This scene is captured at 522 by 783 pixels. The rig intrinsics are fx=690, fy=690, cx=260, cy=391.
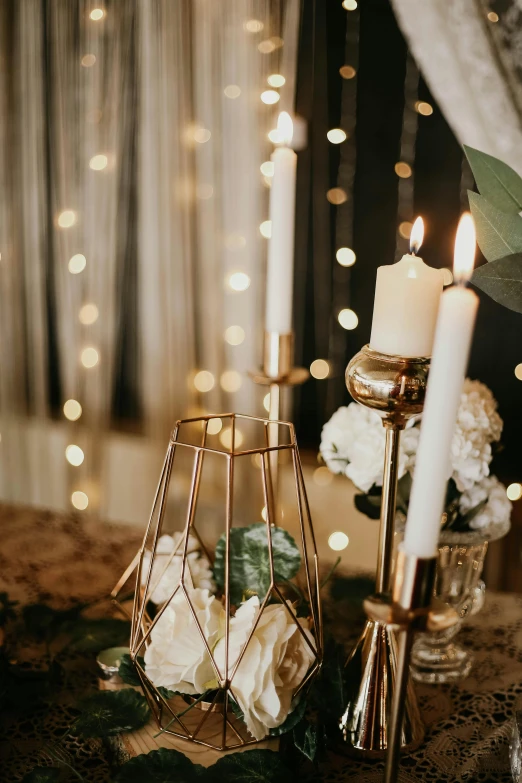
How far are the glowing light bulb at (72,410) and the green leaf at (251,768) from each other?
1.32m

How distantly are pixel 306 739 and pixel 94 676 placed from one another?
256 mm

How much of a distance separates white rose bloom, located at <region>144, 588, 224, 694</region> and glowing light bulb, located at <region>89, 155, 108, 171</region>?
125 cm

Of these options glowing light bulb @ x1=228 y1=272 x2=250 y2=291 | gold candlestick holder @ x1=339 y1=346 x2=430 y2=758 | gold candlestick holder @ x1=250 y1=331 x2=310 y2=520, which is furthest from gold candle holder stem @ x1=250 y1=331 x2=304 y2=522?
glowing light bulb @ x1=228 y1=272 x2=250 y2=291

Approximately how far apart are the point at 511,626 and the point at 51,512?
707mm

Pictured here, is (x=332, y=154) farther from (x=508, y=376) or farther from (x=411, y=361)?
(x=411, y=361)

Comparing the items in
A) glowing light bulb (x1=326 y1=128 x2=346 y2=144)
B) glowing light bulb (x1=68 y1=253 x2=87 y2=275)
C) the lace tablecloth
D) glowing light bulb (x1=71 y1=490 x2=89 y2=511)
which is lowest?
glowing light bulb (x1=71 y1=490 x2=89 y2=511)

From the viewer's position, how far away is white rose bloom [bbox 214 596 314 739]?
55 cm

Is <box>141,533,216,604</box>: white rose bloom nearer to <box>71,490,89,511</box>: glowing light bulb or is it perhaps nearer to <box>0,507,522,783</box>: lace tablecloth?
<box>0,507,522,783</box>: lace tablecloth

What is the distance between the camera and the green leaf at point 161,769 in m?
0.54

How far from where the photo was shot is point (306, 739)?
58 centimetres

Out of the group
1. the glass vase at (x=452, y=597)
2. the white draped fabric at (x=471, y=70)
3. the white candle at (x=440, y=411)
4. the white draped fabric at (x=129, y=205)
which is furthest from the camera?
the white draped fabric at (x=129, y=205)

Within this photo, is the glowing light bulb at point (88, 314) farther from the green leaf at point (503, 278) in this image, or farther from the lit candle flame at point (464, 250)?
the lit candle flame at point (464, 250)

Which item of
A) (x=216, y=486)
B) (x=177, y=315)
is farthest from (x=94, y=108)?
(x=216, y=486)

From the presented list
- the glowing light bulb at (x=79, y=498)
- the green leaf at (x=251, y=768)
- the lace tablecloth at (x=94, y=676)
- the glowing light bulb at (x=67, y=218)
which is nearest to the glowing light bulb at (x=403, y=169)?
the glowing light bulb at (x=67, y=218)
